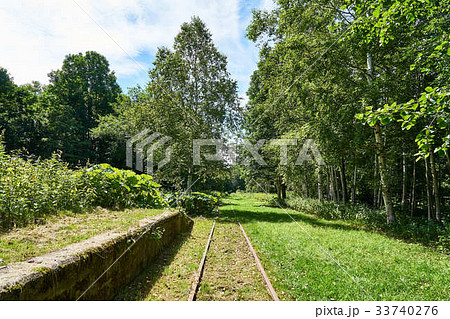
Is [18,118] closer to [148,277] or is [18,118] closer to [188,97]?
[188,97]

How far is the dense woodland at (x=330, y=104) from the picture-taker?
15.9 ft

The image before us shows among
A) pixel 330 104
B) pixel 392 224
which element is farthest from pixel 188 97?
pixel 392 224

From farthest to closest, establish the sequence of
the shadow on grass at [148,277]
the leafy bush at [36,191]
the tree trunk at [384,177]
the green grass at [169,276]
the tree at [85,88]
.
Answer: the tree at [85,88], the tree trunk at [384,177], the leafy bush at [36,191], the green grass at [169,276], the shadow on grass at [148,277]


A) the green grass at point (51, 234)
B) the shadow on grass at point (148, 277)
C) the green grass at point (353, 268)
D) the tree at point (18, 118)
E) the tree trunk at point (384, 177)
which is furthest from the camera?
the tree at point (18, 118)

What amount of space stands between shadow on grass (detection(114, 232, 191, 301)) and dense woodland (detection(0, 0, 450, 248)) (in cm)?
387

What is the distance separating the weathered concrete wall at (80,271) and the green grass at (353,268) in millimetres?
2646

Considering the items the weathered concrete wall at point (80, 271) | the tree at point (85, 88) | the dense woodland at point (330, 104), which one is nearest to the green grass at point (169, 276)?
the weathered concrete wall at point (80, 271)

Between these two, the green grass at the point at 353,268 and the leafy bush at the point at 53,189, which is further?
the leafy bush at the point at 53,189

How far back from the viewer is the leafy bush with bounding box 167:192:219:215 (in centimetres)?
1249

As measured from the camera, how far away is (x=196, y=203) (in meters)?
13.5

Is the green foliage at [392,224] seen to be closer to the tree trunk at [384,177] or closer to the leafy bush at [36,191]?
the tree trunk at [384,177]

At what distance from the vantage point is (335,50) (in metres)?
9.56

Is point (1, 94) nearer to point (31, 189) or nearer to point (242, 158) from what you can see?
point (242, 158)

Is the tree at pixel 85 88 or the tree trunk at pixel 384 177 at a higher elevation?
the tree at pixel 85 88
